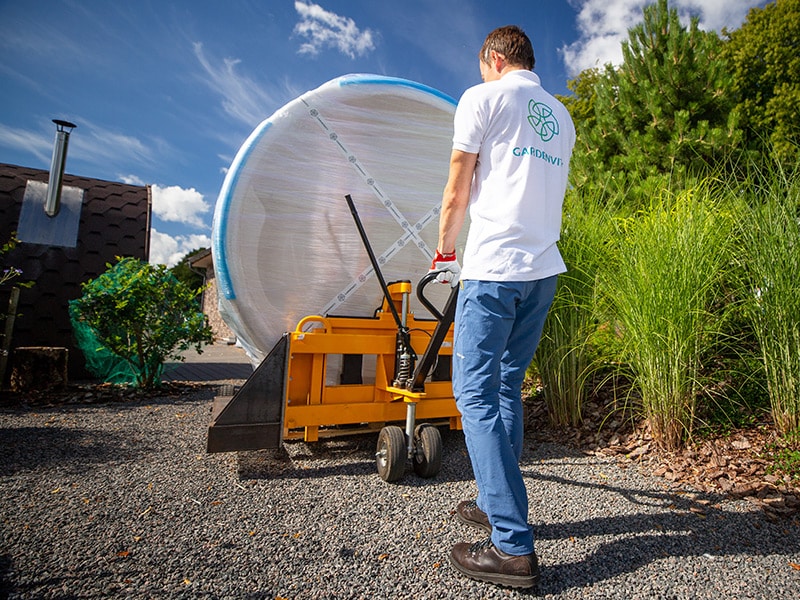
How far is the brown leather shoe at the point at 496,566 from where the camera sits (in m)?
1.44

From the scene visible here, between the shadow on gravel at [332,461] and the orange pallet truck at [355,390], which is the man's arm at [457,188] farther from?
the shadow on gravel at [332,461]

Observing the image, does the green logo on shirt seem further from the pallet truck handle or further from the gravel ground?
the gravel ground

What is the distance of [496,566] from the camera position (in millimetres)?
1466

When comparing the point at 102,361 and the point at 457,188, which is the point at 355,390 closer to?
the point at 457,188

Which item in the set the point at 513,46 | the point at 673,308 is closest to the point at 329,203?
the point at 513,46

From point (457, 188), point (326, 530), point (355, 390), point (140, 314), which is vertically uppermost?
point (457, 188)

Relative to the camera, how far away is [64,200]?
220 inches

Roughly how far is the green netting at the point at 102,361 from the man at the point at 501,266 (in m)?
4.29

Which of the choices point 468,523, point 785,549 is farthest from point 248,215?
point 785,549

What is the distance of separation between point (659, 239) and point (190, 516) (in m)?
2.87

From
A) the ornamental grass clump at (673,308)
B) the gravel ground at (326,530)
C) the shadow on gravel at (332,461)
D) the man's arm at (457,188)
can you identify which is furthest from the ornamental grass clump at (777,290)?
the man's arm at (457,188)

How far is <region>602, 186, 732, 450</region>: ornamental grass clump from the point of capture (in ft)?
8.66

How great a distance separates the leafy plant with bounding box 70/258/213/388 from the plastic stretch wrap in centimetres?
224

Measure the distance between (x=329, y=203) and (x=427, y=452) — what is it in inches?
64.4
